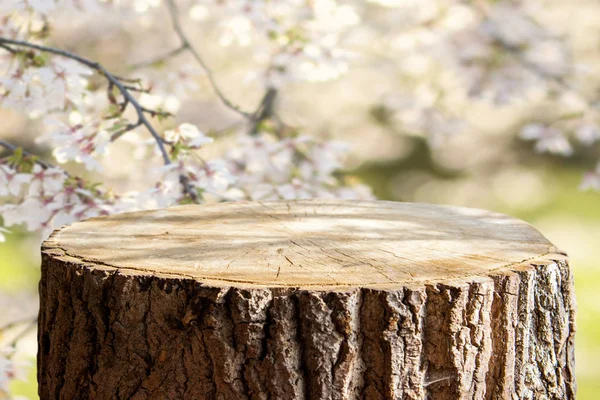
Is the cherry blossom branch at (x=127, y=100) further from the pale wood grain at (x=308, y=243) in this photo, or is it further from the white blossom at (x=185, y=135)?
the pale wood grain at (x=308, y=243)

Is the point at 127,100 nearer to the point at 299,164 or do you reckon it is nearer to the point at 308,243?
the point at 308,243

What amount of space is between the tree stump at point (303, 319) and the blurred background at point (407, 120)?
1.27 metres

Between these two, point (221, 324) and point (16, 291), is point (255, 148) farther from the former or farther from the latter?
point (16, 291)

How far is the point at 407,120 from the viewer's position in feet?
9.30

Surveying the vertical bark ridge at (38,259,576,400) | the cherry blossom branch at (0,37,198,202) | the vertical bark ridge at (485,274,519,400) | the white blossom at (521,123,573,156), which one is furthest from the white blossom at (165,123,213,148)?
the white blossom at (521,123,573,156)

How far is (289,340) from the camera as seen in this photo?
0.88 meters

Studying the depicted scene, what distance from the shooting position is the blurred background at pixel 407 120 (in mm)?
2811

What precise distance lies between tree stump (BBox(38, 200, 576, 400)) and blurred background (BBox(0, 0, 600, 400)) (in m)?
1.27

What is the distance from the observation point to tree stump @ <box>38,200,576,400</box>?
88 centimetres

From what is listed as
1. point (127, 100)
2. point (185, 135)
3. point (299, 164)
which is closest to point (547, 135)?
point (299, 164)

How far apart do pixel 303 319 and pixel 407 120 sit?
2.07m

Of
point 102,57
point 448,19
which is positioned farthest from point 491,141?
point 102,57

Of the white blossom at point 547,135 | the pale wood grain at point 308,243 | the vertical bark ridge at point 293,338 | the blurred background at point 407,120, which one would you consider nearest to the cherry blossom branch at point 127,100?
the pale wood grain at point 308,243

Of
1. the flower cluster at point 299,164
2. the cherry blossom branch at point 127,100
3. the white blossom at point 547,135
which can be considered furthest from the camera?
the white blossom at point 547,135
